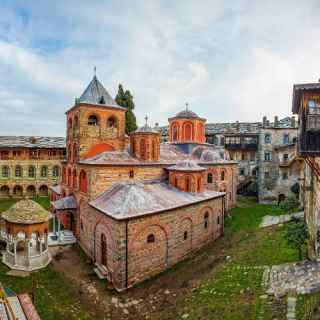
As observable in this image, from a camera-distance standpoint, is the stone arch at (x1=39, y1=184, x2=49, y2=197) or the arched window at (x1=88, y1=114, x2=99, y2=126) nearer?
the arched window at (x1=88, y1=114, x2=99, y2=126)

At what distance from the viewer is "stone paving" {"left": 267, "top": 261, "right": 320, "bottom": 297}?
33.4 feet

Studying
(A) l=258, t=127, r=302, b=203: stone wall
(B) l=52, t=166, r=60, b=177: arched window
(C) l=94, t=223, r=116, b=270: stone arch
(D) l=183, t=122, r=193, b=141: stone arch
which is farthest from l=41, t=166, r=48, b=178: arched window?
(A) l=258, t=127, r=302, b=203: stone wall

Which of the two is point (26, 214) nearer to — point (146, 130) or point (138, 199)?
point (138, 199)

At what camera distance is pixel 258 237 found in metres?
19.7

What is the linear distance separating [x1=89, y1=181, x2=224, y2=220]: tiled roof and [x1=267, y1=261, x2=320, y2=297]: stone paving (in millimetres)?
7252

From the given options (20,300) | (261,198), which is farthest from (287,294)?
(261,198)

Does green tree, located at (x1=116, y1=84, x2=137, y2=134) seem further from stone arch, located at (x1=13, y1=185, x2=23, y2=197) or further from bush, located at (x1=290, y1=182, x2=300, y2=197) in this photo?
bush, located at (x1=290, y1=182, x2=300, y2=197)

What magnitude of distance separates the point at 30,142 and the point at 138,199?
3228cm

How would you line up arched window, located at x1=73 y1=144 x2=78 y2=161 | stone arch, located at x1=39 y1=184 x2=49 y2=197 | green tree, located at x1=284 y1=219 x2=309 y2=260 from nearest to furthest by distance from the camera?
green tree, located at x1=284 y1=219 x2=309 y2=260 < arched window, located at x1=73 y1=144 x2=78 y2=161 < stone arch, located at x1=39 y1=184 x2=49 y2=197

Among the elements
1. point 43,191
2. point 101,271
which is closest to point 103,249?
point 101,271

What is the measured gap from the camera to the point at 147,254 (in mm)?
15656

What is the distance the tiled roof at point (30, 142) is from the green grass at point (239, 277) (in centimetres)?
3191

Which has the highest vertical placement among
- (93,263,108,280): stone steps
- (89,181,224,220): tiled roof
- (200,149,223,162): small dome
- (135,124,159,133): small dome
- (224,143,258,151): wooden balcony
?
(135,124,159,133): small dome

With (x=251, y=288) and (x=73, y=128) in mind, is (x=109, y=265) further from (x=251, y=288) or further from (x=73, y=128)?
(x=73, y=128)
